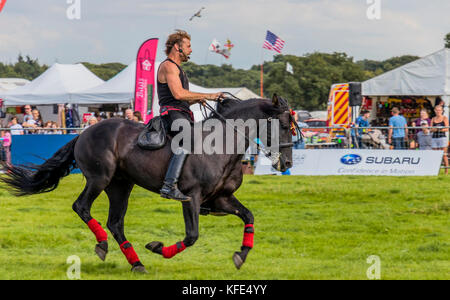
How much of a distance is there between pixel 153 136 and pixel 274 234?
3.86m

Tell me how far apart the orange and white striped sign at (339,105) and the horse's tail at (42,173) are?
2368 cm

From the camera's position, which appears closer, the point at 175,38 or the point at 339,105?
the point at 175,38

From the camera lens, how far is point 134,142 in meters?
8.09

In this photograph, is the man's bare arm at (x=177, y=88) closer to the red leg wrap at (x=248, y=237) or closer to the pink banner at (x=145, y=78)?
the red leg wrap at (x=248, y=237)

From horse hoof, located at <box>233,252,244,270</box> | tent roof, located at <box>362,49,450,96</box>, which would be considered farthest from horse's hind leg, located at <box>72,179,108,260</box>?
tent roof, located at <box>362,49,450,96</box>

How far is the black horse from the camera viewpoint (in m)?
7.57

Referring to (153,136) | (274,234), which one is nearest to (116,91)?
(274,234)

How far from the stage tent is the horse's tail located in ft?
60.5

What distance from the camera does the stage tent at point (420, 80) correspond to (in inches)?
950

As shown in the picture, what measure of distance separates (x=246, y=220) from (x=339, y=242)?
9.28 ft

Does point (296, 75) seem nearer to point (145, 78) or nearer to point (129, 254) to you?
point (145, 78)

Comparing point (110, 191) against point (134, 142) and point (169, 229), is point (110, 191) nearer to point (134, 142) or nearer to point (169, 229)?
point (134, 142)

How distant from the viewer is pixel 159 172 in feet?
25.6

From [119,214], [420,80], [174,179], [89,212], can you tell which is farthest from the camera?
[420,80]
